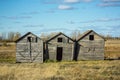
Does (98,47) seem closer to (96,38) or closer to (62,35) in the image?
(96,38)

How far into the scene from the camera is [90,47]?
47.6 m

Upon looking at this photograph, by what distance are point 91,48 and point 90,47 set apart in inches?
8.8

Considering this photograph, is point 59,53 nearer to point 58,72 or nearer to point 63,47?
point 63,47

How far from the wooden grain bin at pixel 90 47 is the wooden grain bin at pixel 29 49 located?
625 centimetres

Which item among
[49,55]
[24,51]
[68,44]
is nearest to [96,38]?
[68,44]

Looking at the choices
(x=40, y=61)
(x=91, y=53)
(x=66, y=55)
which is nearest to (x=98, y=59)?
(x=91, y=53)

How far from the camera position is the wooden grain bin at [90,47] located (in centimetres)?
4750

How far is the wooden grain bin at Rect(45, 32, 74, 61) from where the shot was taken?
46.1 m

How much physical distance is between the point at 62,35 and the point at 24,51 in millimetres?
6166

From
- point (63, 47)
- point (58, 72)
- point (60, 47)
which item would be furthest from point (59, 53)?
point (58, 72)

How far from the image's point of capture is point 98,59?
1879 inches

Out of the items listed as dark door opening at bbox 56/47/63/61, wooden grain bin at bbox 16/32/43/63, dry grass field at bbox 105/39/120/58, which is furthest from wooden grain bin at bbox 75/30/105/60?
dry grass field at bbox 105/39/120/58

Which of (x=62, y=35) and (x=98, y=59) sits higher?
(x=62, y=35)

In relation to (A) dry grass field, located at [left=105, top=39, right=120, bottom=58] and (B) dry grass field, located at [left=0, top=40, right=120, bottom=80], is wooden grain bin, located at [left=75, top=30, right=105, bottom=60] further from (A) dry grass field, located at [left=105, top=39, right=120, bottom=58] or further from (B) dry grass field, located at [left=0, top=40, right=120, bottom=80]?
(B) dry grass field, located at [left=0, top=40, right=120, bottom=80]
